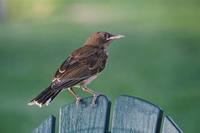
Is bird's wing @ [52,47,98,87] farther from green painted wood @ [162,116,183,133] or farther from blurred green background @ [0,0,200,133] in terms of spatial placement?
blurred green background @ [0,0,200,133]

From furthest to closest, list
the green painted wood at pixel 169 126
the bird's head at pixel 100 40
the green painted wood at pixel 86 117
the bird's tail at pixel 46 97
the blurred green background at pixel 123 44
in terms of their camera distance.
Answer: the blurred green background at pixel 123 44
the bird's head at pixel 100 40
the bird's tail at pixel 46 97
the green painted wood at pixel 86 117
the green painted wood at pixel 169 126

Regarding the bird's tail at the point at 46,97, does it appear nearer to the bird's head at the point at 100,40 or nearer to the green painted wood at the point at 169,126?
the bird's head at the point at 100,40

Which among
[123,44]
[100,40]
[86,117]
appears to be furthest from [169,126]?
[123,44]

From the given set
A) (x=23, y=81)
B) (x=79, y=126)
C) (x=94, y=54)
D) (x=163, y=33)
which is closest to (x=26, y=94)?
(x=23, y=81)

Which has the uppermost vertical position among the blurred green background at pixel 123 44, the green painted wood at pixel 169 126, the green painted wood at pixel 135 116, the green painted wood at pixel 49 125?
the blurred green background at pixel 123 44

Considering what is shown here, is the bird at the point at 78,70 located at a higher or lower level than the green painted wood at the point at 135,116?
higher

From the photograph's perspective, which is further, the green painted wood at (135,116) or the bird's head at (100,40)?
the bird's head at (100,40)

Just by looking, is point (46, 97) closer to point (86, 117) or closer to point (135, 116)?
point (86, 117)

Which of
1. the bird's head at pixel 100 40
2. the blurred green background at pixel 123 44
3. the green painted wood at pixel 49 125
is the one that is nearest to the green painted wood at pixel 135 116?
the green painted wood at pixel 49 125

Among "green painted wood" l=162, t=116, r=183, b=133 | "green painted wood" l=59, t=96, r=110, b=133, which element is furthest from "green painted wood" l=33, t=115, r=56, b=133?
"green painted wood" l=162, t=116, r=183, b=133
